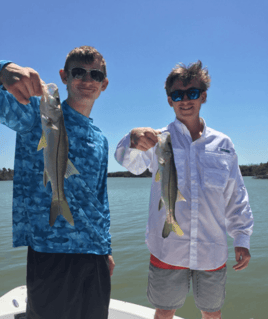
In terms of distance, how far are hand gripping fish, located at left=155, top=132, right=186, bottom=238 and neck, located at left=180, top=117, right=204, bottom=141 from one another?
1141 mm

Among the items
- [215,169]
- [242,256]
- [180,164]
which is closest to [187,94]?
[180,164]

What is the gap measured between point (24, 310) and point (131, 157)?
277cm

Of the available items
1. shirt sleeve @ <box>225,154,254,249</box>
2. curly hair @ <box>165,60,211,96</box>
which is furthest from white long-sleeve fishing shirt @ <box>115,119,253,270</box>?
curly hair @ <box>165,60,211,96</box>

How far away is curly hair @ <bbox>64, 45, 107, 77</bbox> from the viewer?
2500 mm

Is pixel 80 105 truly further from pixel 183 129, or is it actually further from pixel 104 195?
pixel 183 129

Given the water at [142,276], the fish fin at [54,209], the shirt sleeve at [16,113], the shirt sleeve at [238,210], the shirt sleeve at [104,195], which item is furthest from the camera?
the water at [142,276]

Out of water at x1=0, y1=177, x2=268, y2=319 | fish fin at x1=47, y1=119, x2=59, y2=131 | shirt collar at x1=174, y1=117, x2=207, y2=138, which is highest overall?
shirt collar at x1=174, y1=117, x2=207, y2=138

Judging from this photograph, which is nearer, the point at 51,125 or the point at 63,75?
the point at 51,125

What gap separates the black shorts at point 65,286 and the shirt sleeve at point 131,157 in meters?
1.02

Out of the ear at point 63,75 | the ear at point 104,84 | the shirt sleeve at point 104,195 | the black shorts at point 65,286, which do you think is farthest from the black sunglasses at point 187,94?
the black shorts at point 65,286

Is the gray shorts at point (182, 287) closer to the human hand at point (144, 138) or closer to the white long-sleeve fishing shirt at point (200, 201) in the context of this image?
the white long-sleeve fishing shirt at point (200, 201)

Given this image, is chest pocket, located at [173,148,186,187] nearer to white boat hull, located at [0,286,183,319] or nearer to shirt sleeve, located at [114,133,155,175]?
shirt sleeve, located at [114,133,155,175]

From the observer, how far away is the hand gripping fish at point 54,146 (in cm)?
155

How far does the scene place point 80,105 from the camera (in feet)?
8.47
